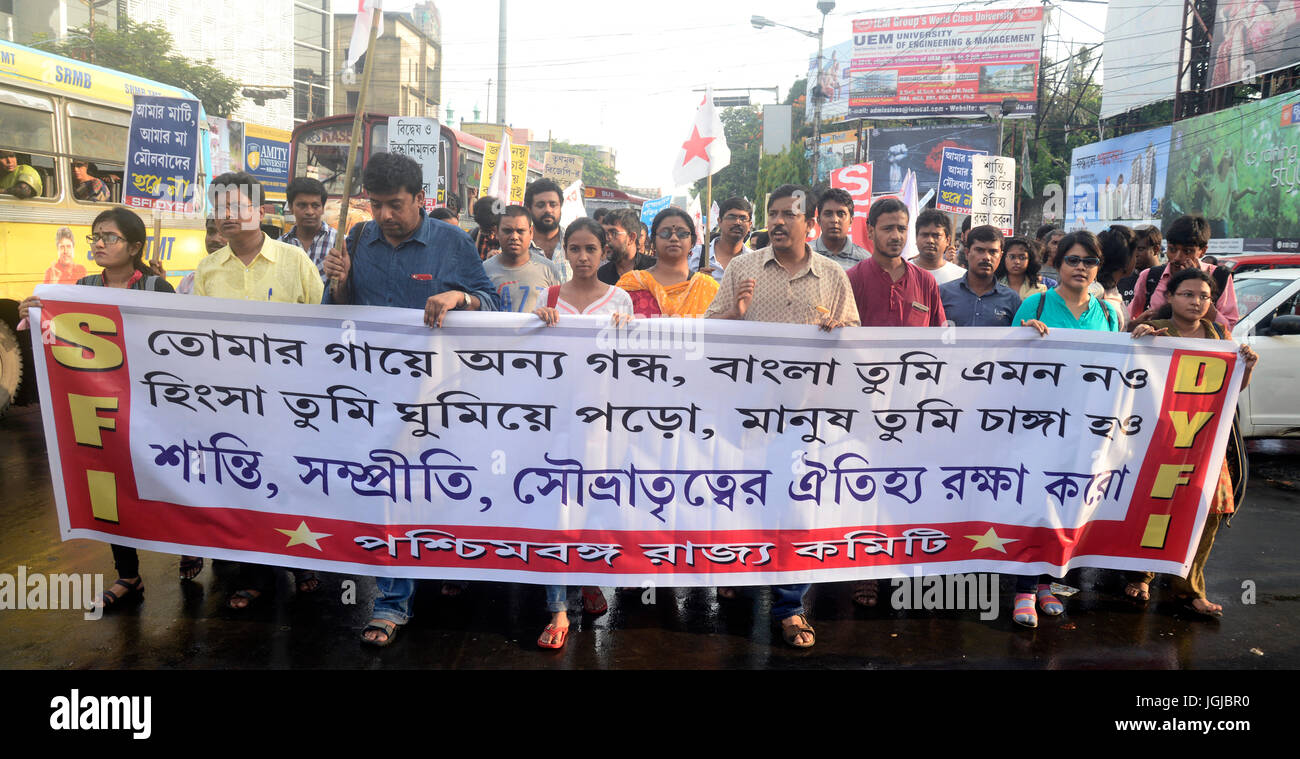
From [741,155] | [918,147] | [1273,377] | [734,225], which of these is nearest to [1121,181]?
[918,147]

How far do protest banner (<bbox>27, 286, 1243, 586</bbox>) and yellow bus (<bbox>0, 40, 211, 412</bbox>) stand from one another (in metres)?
4.35

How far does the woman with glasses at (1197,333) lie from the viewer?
13.3 ft

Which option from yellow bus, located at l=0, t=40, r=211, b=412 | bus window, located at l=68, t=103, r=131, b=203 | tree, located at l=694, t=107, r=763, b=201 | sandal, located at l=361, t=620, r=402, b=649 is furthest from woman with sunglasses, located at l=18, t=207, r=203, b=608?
tree, located at l=694, t=107, r=763, b=201

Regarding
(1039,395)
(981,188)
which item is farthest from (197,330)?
(981,188)

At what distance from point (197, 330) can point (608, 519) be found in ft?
6.10

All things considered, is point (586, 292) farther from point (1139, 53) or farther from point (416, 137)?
point (1139, 53)

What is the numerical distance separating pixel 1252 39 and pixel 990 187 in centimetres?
1041

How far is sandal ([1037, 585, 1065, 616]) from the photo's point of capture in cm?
408

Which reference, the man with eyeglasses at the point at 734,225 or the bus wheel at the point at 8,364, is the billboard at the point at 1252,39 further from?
the bus wheel at the point at 8,364

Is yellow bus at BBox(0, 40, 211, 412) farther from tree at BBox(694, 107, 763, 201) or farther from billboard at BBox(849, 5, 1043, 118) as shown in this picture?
tree at BBox(694, 107, 763, 201)

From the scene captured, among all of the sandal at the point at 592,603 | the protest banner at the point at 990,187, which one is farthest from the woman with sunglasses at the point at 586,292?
the protest banner at the point at 990,187

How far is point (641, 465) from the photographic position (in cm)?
364
